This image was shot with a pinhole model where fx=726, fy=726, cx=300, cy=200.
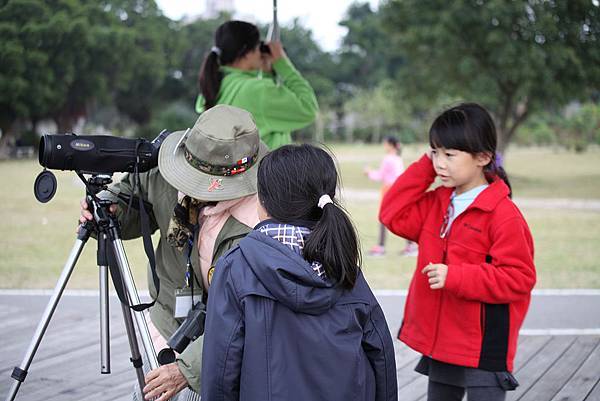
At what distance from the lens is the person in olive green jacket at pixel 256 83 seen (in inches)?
131

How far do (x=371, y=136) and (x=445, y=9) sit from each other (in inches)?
1352

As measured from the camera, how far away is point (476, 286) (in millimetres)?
2334

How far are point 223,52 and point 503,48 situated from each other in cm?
1447

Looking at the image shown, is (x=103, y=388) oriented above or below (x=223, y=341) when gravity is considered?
below

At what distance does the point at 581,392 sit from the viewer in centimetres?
329

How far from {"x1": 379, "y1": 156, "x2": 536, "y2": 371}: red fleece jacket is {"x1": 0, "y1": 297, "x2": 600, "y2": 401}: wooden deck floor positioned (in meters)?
0.85

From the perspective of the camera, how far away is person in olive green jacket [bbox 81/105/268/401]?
6.68ft

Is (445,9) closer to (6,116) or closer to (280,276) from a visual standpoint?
(6,116)

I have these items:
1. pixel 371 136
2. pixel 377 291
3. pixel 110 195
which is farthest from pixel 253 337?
pixel 371 136

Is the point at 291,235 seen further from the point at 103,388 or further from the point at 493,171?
the point at 103,388

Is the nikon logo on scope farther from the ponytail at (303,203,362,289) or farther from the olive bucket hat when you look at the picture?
the ponytail at (303,203,362,289)

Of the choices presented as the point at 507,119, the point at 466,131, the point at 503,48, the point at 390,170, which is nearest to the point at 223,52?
the point at 466,131

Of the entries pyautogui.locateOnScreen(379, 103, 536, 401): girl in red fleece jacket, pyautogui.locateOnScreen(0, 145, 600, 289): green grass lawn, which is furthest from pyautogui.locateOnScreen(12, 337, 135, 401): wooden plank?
pyautogui.locateOnScreen(379, 103, 536, 401): girl in red fleece jacket

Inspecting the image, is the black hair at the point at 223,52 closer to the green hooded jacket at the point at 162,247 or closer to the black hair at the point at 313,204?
the green hooded jacket at the point at 162,247
